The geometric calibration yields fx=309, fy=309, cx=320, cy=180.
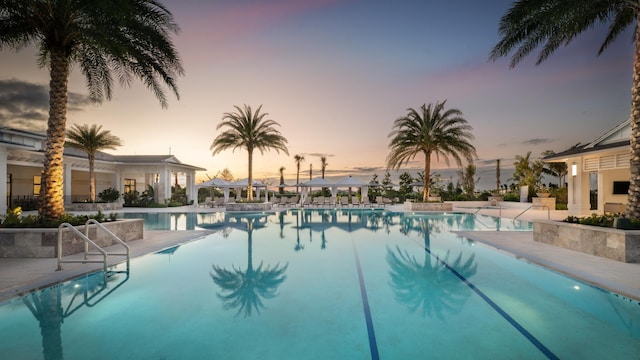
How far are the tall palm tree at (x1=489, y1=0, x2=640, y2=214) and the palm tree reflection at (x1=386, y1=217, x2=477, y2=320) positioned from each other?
4675mm

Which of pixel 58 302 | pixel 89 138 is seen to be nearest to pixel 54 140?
pixel 58 302

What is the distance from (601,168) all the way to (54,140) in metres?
22.4

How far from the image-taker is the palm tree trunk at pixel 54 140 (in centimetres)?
810

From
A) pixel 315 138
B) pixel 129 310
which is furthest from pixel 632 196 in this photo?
pixel 315 138

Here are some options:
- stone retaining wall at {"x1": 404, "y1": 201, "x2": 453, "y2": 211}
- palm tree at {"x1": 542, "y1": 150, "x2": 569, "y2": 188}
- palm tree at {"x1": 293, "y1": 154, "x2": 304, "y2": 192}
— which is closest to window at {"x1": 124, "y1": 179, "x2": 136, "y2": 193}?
stone retaining wall at {"x1": 404, "y1": 201, "x2": 453, "y2": 211}

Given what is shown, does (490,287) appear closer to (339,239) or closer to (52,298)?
(339,239)

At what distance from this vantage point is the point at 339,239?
36.4 feet

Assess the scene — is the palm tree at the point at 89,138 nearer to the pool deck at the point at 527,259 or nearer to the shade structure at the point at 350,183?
the pool deck at the point at 527,259

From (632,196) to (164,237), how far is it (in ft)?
43.6

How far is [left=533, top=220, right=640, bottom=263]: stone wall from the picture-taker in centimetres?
651

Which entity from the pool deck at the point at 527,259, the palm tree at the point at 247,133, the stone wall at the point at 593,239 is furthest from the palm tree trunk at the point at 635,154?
the palm tree at the point at 247,133

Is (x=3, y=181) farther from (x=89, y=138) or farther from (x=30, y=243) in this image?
(x=30, y=243)

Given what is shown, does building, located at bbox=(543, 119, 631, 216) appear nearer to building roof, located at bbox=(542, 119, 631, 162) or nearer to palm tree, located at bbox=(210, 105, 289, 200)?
building roof, located at bbox=(542, 119, 631, 162)

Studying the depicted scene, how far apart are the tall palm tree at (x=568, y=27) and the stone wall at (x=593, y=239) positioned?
1176 millimetres
